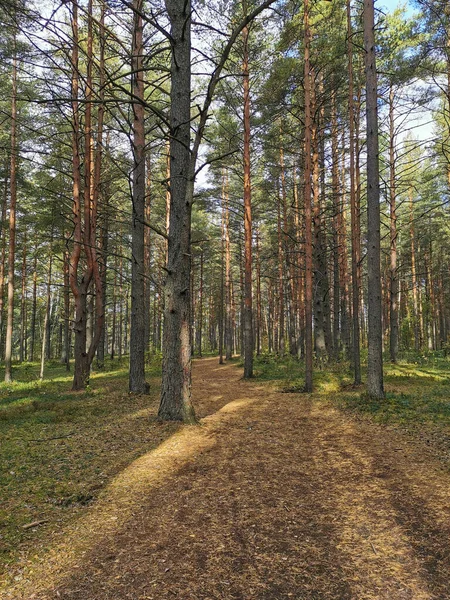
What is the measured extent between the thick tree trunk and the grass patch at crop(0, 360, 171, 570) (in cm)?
60

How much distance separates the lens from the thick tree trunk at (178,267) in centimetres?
Result: 685

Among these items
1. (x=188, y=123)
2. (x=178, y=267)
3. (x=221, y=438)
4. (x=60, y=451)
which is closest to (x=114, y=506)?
(x=60, y=451)

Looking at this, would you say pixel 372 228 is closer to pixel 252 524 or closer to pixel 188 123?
pixel 188 123

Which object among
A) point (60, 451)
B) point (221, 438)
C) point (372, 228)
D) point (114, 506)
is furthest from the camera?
point (372, 228)

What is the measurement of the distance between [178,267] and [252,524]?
4651 millimetres

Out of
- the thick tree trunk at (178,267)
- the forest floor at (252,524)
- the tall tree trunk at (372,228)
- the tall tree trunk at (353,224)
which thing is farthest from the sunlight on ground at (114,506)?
the tall tree trunk at (353,224)

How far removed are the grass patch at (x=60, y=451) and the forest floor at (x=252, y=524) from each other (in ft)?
0.24

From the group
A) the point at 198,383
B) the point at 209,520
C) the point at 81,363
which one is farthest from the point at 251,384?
the point at 209,520

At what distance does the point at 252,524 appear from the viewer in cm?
332

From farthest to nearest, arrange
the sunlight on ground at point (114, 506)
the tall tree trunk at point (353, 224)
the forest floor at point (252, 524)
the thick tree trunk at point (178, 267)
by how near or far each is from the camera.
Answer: the tall tree trunk at point (353, 224) < the thick tree trunk at point (178, 267) < the sunlight on ground at point (114, 506) < the forest floor at point (252, 524)

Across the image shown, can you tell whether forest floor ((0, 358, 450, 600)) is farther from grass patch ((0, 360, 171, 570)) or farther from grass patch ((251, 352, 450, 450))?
grass patch ((251, 352, 450, 450))

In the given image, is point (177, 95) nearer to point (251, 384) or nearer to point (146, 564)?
point (146, 564)

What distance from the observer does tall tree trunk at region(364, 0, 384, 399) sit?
8859 millimetres

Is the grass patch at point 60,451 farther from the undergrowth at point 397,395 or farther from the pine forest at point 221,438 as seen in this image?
the undergrowth at point 397,395
